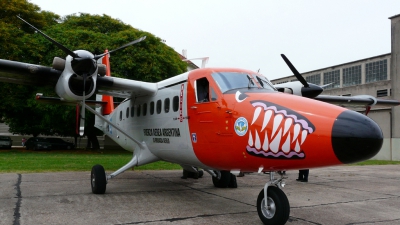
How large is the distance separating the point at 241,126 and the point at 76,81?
4627mm

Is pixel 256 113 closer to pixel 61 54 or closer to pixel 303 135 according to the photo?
pixel 303 135

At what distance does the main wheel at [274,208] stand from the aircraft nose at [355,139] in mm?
1153

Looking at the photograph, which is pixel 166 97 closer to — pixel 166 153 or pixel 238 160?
pixel 166 153

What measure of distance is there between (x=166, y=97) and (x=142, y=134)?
63.3 inches

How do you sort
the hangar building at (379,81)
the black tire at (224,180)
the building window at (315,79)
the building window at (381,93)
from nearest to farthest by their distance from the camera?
the black tire at (224,180) → the hangar building at (379,81) → the building window at (381,93) → the building window at (315,79)

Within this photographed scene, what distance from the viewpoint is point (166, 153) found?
8.16 meters

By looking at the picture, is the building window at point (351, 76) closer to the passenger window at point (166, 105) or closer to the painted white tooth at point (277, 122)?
the passenger window at point (166, 105)

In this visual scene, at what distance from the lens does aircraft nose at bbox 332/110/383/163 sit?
13.8 feet

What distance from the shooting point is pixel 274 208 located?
16.9ft

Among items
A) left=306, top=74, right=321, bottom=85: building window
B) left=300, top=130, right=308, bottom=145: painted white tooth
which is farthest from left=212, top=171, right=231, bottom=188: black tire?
left=306, top=74, right=321, bottom=85: building window

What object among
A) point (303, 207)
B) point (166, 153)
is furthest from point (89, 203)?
point (303, 207)

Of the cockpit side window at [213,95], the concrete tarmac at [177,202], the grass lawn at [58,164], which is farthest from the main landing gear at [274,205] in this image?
the grass lawn at [58,164]

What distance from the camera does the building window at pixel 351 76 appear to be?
1402 inches

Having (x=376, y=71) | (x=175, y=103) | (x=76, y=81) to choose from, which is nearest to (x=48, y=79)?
(x=76, y=81)
